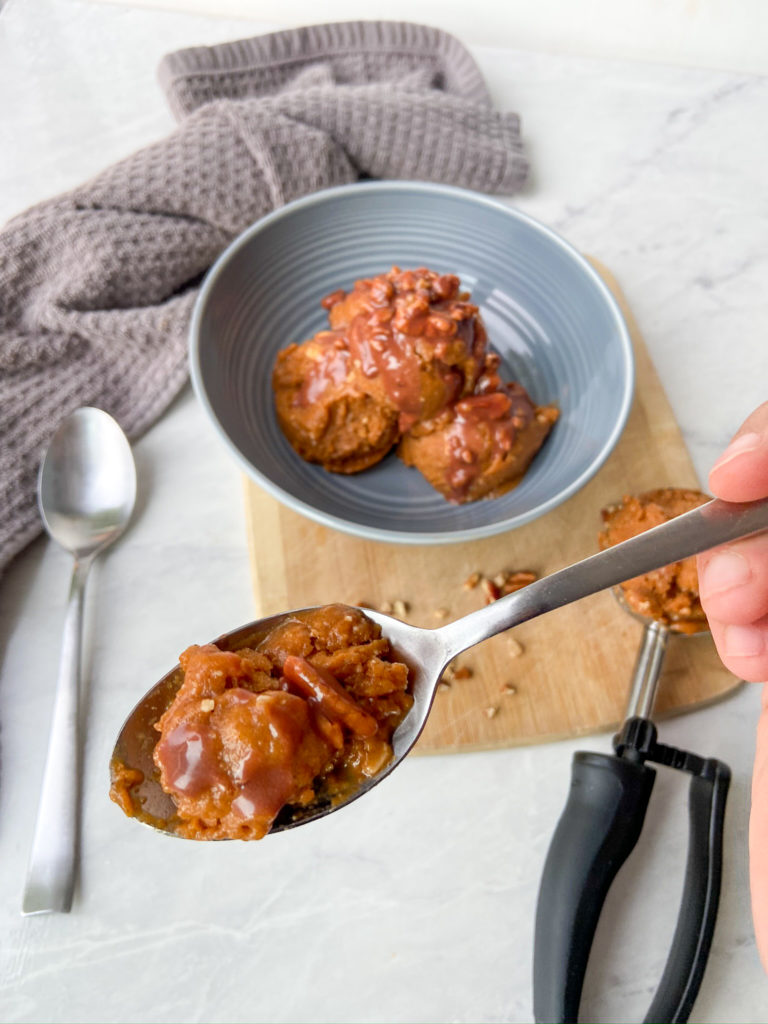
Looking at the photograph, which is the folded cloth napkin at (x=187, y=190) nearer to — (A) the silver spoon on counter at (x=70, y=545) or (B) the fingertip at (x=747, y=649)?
(A) the silver spoon on counter at (x=70, y=545)

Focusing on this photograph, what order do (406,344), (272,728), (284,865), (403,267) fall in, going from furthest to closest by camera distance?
1. (403,267)
2. (406,344)
3. (284,865)
4. (272,728)

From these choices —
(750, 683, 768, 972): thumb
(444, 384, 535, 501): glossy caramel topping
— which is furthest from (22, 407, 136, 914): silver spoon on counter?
(750, 683, 768, 972): thumb

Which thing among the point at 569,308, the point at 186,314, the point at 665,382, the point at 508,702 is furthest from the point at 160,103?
the point at 508,702

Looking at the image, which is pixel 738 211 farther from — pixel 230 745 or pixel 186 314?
pixel 230 745

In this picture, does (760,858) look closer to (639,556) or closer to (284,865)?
(639,556)

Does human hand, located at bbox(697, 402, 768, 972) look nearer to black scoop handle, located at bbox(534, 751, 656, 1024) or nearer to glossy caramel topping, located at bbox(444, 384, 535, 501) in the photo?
black scoop handle, located at bbox(534, 751, 656, 1024)

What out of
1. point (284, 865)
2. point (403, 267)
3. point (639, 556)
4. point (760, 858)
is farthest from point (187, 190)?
point (760, 858)
